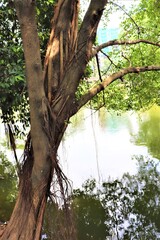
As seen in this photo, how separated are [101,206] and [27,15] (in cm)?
344

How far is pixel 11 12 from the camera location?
2.97m

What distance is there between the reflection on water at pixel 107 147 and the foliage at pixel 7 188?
3.51 feet

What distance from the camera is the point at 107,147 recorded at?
335 inches

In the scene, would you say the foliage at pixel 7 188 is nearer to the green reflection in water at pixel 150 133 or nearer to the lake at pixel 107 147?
the lake at pixel 107 147

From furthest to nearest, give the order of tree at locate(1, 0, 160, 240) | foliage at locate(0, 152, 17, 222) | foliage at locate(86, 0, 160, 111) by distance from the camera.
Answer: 1. foliage at locate(86, 0, 160, 111)
2. foliage at locate(0, 152, 17, 222)
3. tree at locate(1, 0, 160, 240)

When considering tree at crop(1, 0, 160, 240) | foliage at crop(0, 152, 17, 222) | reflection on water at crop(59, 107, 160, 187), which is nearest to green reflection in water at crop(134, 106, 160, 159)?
reflection on water at crop(59, 107, 160, 187)

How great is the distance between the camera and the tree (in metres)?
1.89

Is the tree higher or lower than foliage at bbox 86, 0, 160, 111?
lower

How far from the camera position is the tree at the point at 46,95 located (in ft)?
6.19

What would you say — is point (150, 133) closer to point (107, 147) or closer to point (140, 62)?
point (107, 147)

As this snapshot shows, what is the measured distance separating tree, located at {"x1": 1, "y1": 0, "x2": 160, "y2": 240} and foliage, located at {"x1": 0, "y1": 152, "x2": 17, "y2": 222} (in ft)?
7.44

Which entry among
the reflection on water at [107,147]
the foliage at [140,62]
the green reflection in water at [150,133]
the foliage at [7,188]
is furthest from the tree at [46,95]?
the green reflection in water at [150,133]

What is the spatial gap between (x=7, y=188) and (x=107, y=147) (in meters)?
3.58

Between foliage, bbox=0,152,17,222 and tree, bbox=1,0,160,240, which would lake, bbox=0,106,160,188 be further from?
tree, bbox=1,0,160,240
